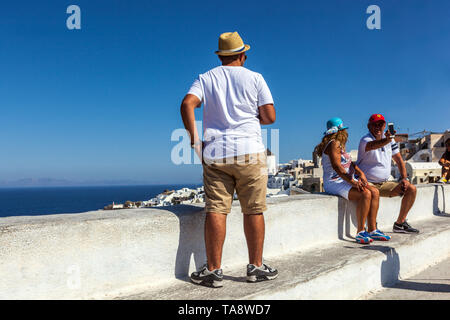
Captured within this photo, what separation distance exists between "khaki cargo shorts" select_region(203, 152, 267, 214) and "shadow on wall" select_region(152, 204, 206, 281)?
1.05 feet

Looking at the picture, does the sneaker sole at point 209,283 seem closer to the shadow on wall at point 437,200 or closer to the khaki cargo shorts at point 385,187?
the khaki cargo shorts at point 385,187

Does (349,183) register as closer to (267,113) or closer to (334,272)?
(334,272)

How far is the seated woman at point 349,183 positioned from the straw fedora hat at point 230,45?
79.5 inches

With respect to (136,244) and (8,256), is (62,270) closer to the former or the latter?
(8,256)

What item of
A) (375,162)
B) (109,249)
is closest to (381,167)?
(375,162)

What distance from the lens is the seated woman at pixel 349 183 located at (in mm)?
4316

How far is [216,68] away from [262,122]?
567 mm

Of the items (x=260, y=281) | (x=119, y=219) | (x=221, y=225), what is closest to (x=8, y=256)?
(x=119, y=219)

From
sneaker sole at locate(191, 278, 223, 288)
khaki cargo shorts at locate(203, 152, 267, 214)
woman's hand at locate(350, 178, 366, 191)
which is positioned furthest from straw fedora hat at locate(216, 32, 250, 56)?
woman's hand at locate(350, 178, 366, 191)

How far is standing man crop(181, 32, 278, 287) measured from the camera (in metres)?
2.74

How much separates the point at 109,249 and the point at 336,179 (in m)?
3.11

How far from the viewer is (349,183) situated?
14.6 ft

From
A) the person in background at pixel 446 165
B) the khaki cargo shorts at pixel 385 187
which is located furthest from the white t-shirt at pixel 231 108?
the person in background at pixel 446 165
